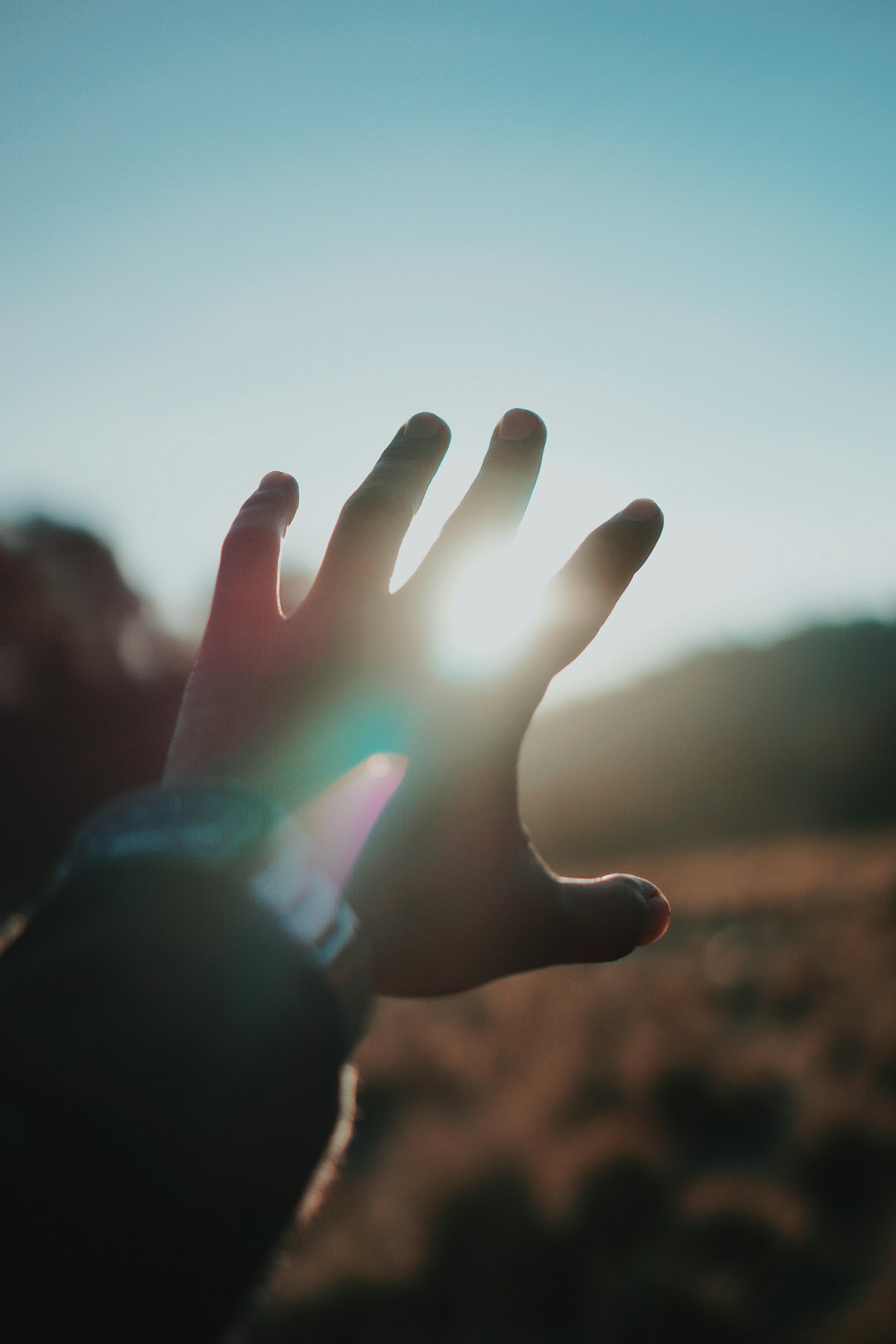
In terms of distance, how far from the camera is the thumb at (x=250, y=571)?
1.71m

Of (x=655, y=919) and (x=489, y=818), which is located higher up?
(x=489, y=818)

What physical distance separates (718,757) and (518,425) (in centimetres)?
2146

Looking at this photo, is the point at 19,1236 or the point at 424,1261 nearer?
the point at 19,1236

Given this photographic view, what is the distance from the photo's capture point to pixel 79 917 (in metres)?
1.03

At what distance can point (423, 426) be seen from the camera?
182 cm

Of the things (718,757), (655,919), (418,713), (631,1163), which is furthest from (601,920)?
(718,757)

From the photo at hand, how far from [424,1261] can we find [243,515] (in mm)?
4614

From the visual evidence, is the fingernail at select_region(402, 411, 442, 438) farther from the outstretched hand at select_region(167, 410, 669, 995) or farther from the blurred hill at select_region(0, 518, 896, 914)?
the blurred hill at select_region(0, 518, 896, 914)

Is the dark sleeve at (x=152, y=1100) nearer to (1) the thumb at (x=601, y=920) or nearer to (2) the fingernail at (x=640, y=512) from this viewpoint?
(1) the thumb at (x=601, y=920)

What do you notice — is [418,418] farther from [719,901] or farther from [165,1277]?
[719,901]

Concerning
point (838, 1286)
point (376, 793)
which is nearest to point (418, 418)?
point (376, 793)

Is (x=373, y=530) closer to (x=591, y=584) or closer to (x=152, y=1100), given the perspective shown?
(x=591, y=584)

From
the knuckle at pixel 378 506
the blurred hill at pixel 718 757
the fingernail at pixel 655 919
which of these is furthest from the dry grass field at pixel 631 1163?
the blurred hill at pixel 718 757

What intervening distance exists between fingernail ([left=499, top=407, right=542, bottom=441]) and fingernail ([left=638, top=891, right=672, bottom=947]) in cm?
99
